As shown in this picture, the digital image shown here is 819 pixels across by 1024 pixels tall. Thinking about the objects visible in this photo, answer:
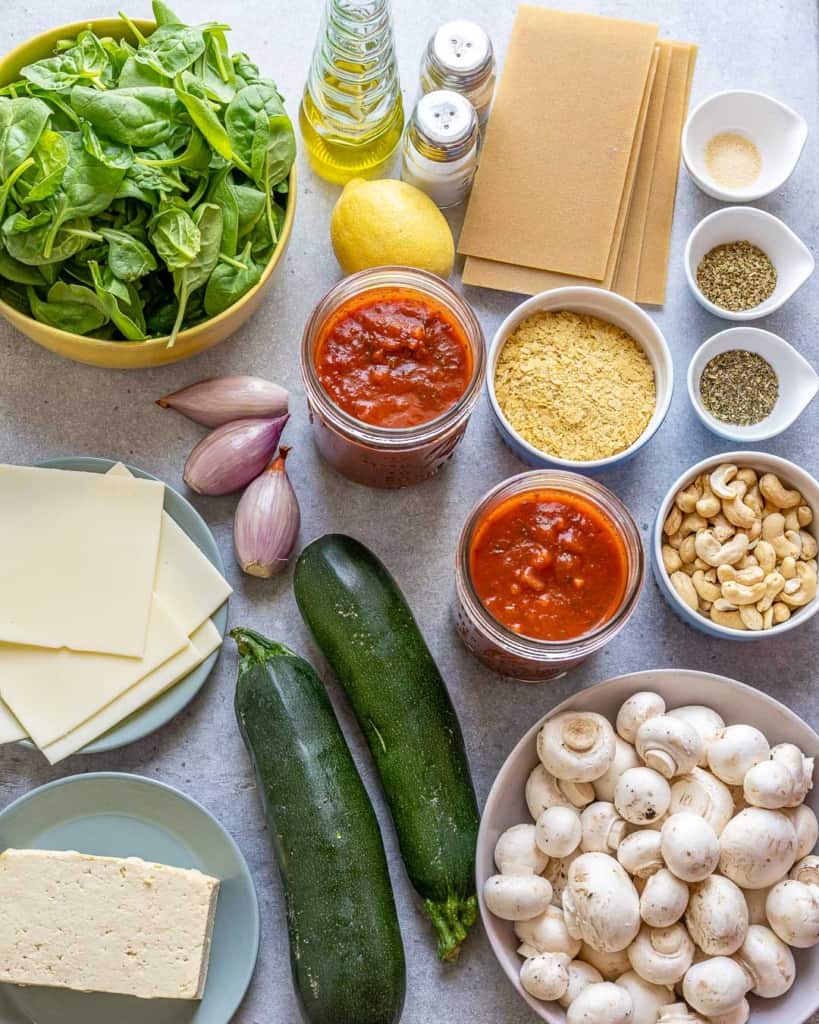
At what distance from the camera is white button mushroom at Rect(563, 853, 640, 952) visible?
147 cm

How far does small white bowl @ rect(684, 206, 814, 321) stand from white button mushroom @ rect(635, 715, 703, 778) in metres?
0.66

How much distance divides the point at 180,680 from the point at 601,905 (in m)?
0.66

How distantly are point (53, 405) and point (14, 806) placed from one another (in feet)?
1.99

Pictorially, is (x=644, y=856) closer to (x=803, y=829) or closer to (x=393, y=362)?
(x=803, y=829)

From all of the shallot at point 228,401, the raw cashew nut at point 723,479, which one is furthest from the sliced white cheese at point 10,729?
the raw cashew nut at point 723,479

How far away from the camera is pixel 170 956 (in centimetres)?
155

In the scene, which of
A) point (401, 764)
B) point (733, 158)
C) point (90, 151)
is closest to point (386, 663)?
point (401, 764)

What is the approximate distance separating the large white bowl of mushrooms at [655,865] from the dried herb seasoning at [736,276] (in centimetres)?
61

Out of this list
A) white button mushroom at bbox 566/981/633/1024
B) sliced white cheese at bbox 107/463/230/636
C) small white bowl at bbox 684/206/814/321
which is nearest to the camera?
white button mushroom at bbox 566/981/633/1024

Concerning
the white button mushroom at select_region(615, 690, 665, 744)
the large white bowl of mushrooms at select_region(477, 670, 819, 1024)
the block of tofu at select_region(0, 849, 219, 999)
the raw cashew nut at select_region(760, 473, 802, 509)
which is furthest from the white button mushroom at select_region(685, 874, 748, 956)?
the block of tofu at select_region(0, 849, 219, 999)

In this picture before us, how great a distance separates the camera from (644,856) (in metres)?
1.51

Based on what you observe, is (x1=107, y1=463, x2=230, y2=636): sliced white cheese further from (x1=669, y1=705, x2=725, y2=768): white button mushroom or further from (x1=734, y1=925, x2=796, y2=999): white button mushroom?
(x1=734, y1=925, x2=796, y2=999): white button mushroom

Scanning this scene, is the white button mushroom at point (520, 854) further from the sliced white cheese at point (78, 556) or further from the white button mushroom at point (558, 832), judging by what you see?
the sliced white cheese at point (78, 556)

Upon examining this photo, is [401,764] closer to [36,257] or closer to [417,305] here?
[417,305]
